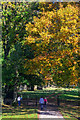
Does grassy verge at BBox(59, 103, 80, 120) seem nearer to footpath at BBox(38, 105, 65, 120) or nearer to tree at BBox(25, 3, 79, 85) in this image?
footpath at BBox(38, 105, 65, 120)

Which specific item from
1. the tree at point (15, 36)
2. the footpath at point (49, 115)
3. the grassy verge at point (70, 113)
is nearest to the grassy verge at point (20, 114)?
the footpath at point (49, 115)

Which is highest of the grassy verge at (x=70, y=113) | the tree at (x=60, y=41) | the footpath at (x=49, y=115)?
the tree at (x=60, y=41)

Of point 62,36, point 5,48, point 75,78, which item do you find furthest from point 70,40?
point 5,48

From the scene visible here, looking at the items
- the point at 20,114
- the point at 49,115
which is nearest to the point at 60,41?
the point at 49,115

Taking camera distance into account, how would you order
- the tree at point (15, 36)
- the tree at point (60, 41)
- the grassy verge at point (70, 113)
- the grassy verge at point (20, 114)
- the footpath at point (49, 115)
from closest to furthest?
the tree at point (60, 41)
the footpath at point (49, 115)
the grassy verge at point (70, 113)
the grassy verge at point (20, 114)
the tree at point (15, 36)

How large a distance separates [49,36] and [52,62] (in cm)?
228

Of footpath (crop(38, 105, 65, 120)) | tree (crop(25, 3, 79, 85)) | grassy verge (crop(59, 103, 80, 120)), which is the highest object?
tree (crop(25, 3, 79, 85))

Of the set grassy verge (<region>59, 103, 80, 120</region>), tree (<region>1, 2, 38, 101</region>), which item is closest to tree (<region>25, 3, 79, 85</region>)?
grassy verge (<region>59, 103, 80, 120</region>)

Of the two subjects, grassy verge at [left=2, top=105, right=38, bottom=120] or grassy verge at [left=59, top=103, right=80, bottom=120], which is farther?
grassy verge at [left=2, top=105, right=38, bottom=120]

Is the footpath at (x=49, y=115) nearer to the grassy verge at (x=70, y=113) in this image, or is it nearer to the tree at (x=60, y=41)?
the grassy verge at (x=70, y=113)

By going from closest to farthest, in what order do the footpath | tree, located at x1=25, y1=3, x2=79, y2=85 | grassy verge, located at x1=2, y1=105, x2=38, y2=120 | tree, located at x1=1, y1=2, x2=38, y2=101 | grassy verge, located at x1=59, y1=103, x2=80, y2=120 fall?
tree, located at x1=25, y1=3, x2=79, y2=85 < the footpath < grassy verge, located at x1=59, y1=103, x2=80, y2=120 < grassy verge, located at x1=2, y1=105, x2=38, y2=120 < tree, located at x1=1, y1=2, x2=38, y2=101

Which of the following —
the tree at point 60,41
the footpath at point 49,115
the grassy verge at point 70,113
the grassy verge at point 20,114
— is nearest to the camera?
the tree at point 60,41

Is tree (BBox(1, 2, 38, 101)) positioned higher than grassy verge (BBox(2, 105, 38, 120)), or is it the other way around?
tree (BBox(1, 2, 38, 101))

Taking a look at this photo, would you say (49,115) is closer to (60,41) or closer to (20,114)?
(20,114)
